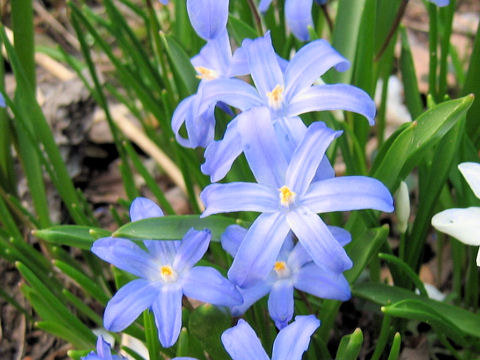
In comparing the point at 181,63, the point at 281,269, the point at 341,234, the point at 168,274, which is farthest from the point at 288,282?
the point at 181,63

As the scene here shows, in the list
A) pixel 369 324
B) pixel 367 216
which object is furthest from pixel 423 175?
pixel 369 324

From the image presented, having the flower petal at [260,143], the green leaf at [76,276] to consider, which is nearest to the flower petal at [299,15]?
the flower petal at [260,143]

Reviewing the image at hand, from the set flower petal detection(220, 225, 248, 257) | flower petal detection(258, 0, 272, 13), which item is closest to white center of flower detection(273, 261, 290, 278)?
flower petal detection(220, 225, 248, 257)

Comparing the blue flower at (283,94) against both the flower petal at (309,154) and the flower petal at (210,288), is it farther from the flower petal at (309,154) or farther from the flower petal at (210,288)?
the flower petal at (210,288)

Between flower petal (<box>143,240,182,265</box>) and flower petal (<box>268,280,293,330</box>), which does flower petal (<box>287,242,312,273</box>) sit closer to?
flower petal (<box>268,280,293,330</box>)

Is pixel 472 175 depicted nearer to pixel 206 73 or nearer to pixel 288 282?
pixel 288 282

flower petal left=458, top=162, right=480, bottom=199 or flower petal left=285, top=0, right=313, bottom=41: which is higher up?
flower petal left=285, top=0, right=313, bottom=41
